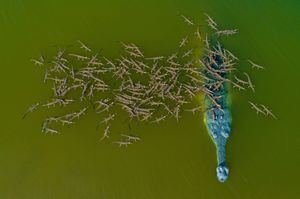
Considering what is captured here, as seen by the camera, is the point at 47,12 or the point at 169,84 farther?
the point at 47,12

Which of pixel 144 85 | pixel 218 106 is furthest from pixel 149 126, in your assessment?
pixel 218 106

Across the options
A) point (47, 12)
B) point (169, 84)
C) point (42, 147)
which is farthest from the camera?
point (47, 12)

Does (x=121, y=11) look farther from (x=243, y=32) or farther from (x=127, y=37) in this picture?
(x=243, y=32)

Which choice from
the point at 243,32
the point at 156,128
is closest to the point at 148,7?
the point at 243,32

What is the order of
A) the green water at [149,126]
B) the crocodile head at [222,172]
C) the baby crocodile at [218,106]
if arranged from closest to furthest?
1. the green water at [149,126]
2. the crocodile head at [222,172]
3. the baby crocodile at [218,106]

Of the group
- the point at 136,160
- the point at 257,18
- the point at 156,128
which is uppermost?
the point at 257,18

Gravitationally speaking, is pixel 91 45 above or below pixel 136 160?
above

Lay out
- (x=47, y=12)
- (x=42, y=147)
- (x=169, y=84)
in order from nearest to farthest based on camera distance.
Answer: (x=42, y=147) < (x=169, y=84) < (x=47, y=12)
